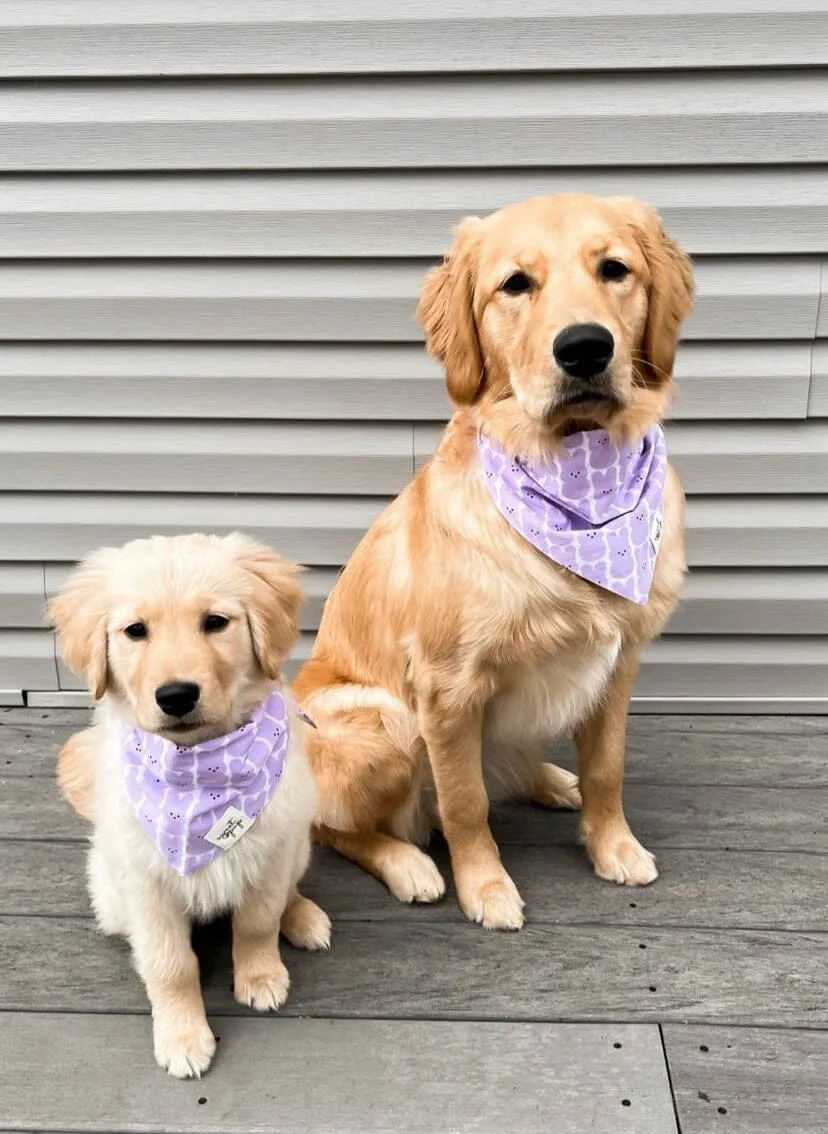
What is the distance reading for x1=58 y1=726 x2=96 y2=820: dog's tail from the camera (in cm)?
212

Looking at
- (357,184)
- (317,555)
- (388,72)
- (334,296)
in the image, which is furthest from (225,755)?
(388,72)

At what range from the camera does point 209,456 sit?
3033 millimetres

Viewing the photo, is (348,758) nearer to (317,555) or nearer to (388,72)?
(317,555)

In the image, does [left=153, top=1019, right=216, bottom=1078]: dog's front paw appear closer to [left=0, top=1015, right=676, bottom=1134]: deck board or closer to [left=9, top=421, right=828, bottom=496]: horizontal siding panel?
[left=0, top=1015, right=676, bottom=1134]: deck board

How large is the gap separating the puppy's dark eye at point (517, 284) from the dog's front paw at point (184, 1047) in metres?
1.60

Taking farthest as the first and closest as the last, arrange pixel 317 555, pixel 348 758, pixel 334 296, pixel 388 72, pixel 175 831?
pixel 317 555
pixel 334 296
pixel 388 72
pixel 348 758
pixel 175 831

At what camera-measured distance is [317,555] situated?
3.11 m

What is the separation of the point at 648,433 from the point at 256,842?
→ 123 centimetres

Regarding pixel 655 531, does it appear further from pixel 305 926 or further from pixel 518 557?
pixel 305 926

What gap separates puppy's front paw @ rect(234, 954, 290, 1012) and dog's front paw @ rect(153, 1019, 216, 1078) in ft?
0.38

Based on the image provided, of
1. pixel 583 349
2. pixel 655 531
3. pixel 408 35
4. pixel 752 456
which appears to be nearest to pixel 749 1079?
pixel 655 531

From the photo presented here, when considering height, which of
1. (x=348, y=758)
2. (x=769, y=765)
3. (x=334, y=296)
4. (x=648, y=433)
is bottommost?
(x=769, y=765)

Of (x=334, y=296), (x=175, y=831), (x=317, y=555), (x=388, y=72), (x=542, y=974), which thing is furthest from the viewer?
(x=317, y=555)

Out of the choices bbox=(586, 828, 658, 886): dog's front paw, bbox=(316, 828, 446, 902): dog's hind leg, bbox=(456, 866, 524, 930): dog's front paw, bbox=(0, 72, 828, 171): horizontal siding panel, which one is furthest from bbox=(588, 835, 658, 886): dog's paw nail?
bbox=(0, 72, 828, 171): horizontal siding panel
